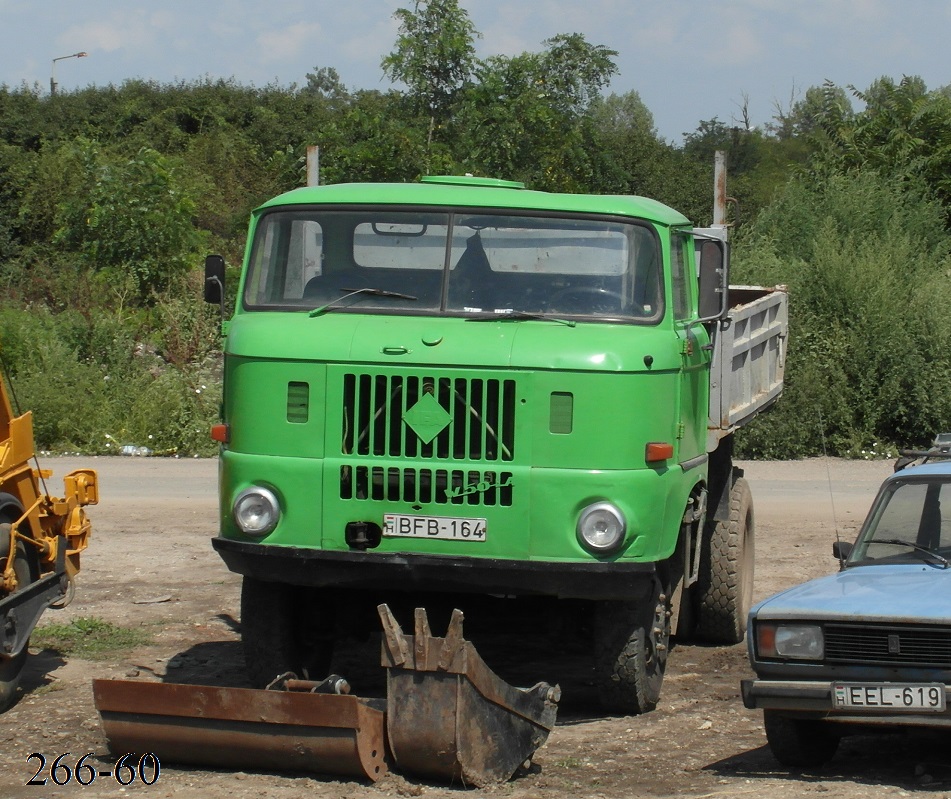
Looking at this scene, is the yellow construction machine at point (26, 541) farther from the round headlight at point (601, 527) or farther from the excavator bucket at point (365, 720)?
the round headlight at point (601, 527)

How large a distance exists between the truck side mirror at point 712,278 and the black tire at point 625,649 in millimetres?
1510

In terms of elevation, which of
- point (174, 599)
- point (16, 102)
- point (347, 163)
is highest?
point (16, 102)

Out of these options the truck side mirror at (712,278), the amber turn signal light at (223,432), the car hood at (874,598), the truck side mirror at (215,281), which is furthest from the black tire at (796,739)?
the truck side mirror at (215,281)

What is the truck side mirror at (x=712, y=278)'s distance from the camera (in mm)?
6992

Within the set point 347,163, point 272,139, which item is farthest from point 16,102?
point 347,163

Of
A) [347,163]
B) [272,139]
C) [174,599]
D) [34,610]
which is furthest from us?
[272,139]

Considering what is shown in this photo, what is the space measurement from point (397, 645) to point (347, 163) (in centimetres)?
1447

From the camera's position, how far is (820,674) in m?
5.32

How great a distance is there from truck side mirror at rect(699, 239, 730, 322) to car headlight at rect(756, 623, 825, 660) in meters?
2.04

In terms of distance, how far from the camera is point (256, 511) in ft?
20.2

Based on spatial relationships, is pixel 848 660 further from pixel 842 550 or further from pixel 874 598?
pixel 842 550

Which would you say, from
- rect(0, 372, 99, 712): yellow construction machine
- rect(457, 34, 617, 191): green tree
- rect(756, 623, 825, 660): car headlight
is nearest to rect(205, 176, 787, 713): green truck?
rect(756, 623, 825, 660): car headlight

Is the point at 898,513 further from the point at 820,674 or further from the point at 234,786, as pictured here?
the point at 234,786

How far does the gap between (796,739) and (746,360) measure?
156 inches
